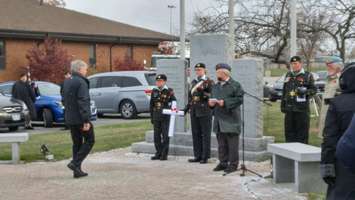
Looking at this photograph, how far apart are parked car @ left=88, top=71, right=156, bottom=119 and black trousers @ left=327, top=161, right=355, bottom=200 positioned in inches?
731

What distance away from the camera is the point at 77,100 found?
10.3 metres

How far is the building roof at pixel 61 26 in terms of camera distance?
4038 cm

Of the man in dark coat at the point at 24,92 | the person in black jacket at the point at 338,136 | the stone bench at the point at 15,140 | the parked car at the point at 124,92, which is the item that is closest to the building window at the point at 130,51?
the parked car at the point at 124,92

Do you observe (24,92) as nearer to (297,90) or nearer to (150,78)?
(150,78)

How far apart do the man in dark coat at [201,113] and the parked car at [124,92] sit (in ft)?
36.4

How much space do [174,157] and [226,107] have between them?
276 centimetres

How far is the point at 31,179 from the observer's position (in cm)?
1056

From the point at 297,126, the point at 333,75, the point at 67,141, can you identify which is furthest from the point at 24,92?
the point at 333,75

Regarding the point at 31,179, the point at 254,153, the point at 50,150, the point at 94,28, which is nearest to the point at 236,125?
the point at 254,153

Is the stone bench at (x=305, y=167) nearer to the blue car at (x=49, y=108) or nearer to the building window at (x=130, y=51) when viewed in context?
the blue car at (x=49, y=108)

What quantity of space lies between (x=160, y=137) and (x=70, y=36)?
100 feet

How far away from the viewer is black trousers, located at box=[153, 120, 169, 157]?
12.7 metres

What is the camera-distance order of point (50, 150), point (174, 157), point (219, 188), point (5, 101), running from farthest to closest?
point (5, 101) < point (50, 150) < point (174, 157) < point (219, 188)

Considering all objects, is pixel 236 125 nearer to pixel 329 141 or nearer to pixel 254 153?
pixel 254 153
